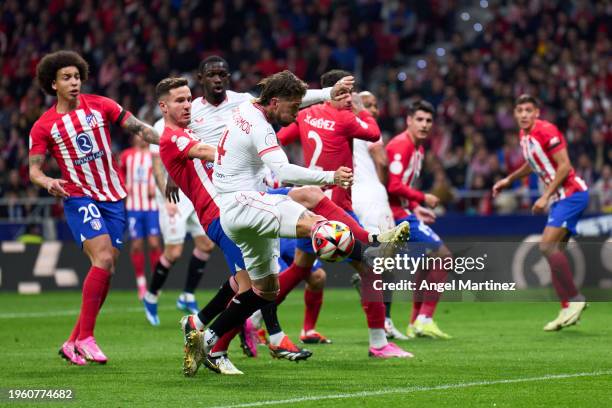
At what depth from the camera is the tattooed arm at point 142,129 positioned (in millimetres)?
9177

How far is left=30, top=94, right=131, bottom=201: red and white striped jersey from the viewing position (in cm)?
909

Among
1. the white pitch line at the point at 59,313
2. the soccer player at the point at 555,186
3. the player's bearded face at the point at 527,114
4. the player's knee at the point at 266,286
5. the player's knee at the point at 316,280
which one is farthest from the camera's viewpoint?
the white pitch line at the point at 59,313

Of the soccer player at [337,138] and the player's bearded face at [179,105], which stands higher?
the player's bearded face at [179,105]

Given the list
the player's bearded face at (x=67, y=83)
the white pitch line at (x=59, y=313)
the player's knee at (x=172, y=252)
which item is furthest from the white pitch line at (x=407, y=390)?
the white pitch line at (x=59, y=313)

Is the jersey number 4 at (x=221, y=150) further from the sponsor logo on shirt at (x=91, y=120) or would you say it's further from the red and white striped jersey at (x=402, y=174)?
the red and white striped jersey at (x=402, y=174)

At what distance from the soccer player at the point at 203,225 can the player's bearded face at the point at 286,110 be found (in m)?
0.69

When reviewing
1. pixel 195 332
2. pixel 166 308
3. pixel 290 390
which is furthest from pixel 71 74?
pixel 166 308

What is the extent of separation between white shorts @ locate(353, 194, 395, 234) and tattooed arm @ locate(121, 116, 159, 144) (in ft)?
9.61

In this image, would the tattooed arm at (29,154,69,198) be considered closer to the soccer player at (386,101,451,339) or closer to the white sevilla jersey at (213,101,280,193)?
the white sevilla jersey at (213,101,280,193)

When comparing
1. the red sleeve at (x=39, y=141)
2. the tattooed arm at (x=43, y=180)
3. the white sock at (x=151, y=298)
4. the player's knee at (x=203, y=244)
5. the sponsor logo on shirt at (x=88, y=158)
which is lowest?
the white sock at (x=151, y=298)

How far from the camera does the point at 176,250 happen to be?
1385 cm

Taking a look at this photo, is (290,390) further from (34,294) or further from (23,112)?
(23,112)

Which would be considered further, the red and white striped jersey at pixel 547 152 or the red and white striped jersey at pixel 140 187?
the red and white striped jersey at pixel 140 187

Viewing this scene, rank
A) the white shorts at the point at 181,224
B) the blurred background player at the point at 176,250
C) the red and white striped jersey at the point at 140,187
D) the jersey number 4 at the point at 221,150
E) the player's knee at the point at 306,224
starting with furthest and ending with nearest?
the red and white striped jersey at the point at 140,187 → the white shorts at the point at 181,224 → the blurred background player at the point at 176,250 → the jersey number 4 at the point at 221,150 → the player's knee at the point at 306,224
